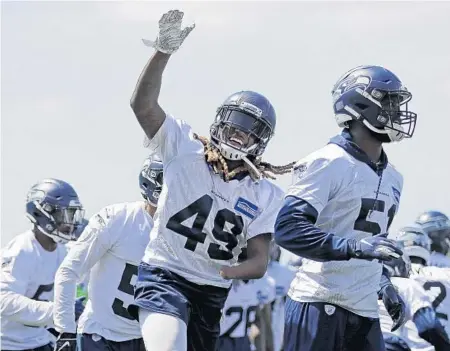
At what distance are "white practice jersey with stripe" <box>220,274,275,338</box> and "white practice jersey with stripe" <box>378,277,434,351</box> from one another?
163 centimetres

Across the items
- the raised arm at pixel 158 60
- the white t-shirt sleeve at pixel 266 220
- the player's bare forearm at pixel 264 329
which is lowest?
the player's bare forearm at pixel 264 329

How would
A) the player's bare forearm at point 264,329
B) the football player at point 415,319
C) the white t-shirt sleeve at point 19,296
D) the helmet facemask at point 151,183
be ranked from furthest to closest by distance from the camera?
the player's bare forearm at point 264,329 < the white t-shirt sleeve at point 19,296 < the football player at point 415,319 < the helmet facemask at point 151,183

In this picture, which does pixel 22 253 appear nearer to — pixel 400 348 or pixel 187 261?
pixel 400 348

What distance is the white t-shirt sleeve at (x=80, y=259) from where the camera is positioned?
9.62 metres

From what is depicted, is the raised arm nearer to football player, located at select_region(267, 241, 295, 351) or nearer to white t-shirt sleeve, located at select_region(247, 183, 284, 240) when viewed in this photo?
white t-shirt sleeve, located at select_region(247, 183, 284, 240)

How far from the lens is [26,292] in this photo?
1161 centimetres

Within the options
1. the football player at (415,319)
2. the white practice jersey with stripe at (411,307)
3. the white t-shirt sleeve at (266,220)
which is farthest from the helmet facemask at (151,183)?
the white t-shirt sleeve at (266,220)

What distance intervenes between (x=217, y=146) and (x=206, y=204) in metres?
0.37

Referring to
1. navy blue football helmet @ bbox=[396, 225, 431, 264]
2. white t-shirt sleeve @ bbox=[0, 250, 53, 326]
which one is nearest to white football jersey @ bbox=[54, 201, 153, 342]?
white t-shirt sleeve @ bbox=[0, 250, 53, 326]

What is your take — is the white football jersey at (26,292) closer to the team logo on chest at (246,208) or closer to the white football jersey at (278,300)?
the white football jersey at (278,300)

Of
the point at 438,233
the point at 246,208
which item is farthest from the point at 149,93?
the point at 438,233

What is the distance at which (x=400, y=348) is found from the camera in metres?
10.7

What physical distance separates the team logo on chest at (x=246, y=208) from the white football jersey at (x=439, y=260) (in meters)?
5.57

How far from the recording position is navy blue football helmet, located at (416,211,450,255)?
13945 mm
